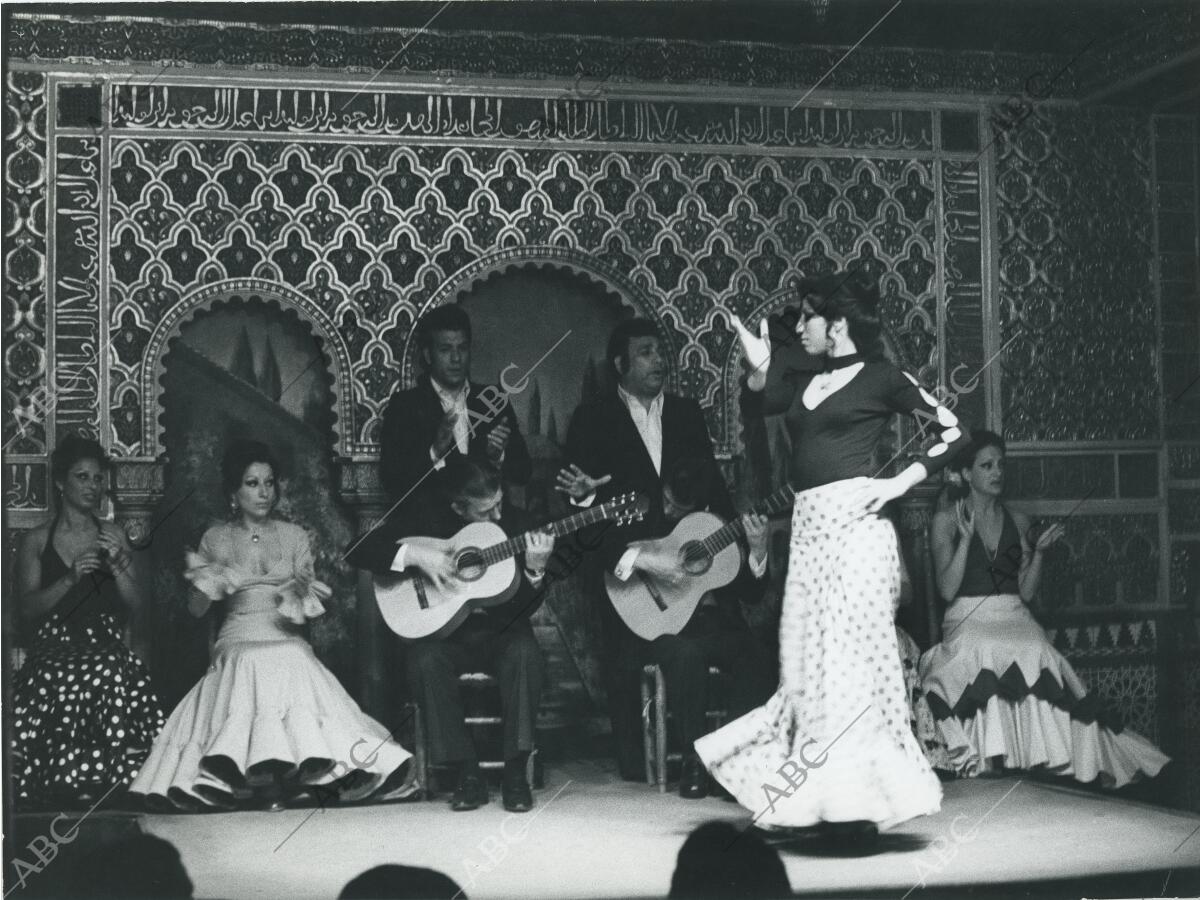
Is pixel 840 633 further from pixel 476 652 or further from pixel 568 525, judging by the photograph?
pixel 476 652

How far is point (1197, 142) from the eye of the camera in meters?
7.83

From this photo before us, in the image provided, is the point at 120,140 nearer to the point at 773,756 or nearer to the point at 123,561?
the point at 123,561

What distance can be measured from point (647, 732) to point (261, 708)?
164cm

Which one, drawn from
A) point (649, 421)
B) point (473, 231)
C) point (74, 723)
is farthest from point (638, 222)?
point (74, 723)

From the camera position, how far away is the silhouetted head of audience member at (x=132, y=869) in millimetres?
6574

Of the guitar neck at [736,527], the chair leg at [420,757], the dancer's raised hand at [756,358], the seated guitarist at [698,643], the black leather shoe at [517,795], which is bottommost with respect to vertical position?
the black leather shoe at [517,795]

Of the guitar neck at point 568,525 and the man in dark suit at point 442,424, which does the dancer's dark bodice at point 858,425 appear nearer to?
the guitar neck at point 568,525

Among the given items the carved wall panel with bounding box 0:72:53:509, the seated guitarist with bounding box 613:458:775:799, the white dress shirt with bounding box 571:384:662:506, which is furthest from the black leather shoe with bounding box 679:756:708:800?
the carved wall panel with bounding box 0:72:53:509

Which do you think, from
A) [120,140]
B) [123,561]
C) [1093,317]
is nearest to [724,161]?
[1093,317]

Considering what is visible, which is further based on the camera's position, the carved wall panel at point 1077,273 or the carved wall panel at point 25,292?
the carved wall panel at point 1077,273

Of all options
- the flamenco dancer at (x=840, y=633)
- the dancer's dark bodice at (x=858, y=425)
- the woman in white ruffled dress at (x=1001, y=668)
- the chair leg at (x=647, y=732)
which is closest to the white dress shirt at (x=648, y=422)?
the flamenco dancer at (x=840, y=633)

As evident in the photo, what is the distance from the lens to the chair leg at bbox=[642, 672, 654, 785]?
7066mm

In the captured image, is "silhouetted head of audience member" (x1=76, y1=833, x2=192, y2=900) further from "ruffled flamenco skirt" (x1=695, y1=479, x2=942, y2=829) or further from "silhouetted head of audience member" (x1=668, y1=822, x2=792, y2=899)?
"ruffled flamenco skirt" (x1=695, y1=479, x2=942, y2=829)

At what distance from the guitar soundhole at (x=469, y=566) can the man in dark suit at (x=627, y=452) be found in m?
0.50
